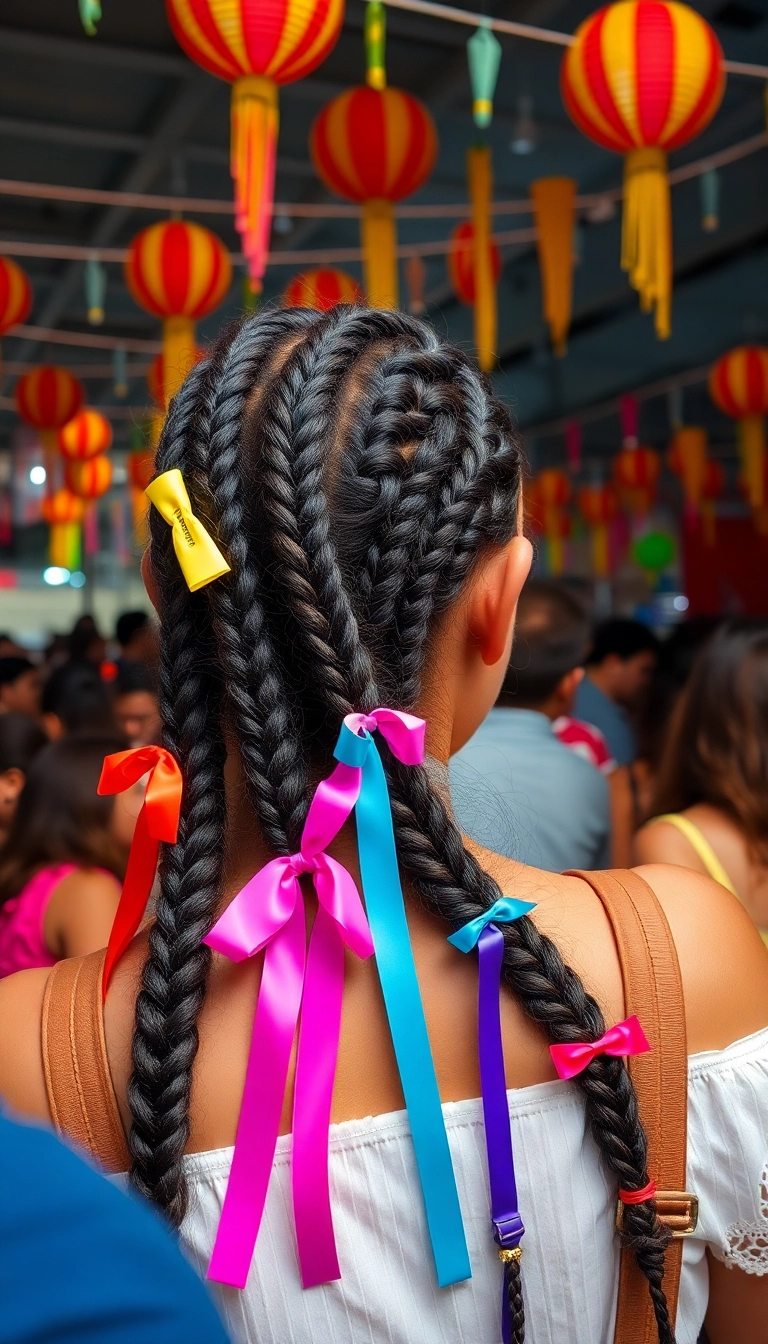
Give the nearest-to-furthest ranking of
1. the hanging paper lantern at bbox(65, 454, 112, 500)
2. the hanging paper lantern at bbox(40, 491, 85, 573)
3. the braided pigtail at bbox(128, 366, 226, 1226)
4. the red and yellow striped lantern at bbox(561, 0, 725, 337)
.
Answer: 1. the braided pigtail at bbox(128, 366, 226, 1226)
2. the red and yellow striped lantern at bbox(561, 0, 725, 337)
3. the hanging paper lantern at bbox(65, 454, 112, 500)
4. the hanging paper lantern at bbox(40, 491, 85, 573)

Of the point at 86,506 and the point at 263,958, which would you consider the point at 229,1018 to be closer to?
the point at 263,958

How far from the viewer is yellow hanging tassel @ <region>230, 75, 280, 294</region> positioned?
7.39 feet

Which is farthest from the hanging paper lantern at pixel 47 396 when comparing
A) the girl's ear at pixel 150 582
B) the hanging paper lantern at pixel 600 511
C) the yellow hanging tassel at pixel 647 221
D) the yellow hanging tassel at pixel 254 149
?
the hanging paper lantern at pixel 600 511

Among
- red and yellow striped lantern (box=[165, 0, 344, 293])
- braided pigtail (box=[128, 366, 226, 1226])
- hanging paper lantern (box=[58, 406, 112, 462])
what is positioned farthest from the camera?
hanging paper lantern (box=[58, 406, 112, 462])

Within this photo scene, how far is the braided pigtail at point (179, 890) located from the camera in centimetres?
60

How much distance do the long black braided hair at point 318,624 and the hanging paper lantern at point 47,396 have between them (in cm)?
458

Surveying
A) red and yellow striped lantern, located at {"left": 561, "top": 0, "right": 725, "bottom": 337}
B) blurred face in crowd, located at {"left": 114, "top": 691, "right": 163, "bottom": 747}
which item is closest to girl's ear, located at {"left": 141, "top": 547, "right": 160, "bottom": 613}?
blurred face in crowd, located at {"left": 114, "top": 691, "right": 163, "bottom": 747}

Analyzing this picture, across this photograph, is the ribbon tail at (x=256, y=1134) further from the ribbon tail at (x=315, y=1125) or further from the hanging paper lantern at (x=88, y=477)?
the hanging paper lantern at (x=88, y=477)

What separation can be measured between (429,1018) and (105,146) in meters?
5.26

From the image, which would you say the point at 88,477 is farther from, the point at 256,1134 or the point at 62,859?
the point at 256,1134

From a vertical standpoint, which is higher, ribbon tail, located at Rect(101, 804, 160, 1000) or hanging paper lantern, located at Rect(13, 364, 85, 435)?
hanging paper lantern, located at Rect(13, 364, 85, 435)

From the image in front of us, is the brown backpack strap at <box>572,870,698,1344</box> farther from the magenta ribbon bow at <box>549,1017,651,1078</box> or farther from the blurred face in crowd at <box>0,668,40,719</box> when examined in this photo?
the blurred face in crowd at <box>0,668,40,719</box>

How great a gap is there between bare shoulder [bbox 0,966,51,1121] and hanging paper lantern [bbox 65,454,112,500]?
18.9ft

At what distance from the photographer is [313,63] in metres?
2.26
